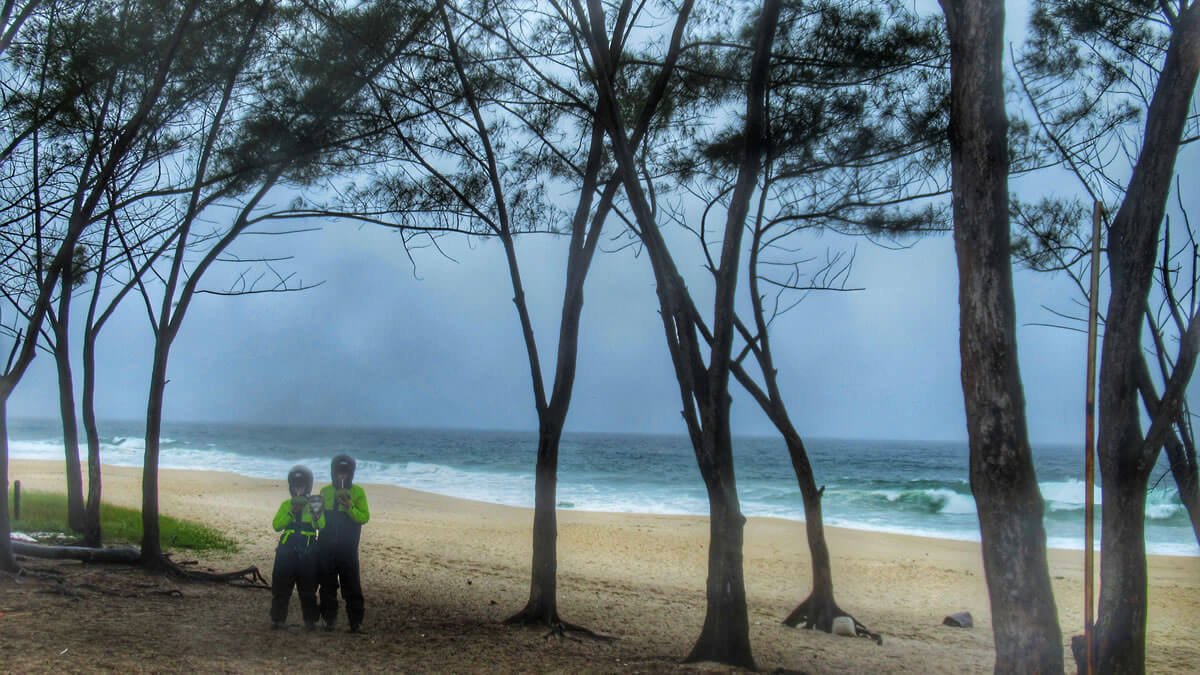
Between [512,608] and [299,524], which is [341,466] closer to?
[299,524]

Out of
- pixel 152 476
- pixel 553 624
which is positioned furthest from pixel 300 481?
pixel 152 476

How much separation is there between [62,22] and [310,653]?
5039 millimetres

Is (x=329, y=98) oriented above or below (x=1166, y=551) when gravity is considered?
above

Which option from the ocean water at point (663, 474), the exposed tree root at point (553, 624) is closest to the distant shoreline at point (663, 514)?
the ocean water at point (663, 474)

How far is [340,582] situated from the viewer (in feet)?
19.5

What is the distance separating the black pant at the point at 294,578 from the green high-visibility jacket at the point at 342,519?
128 mm

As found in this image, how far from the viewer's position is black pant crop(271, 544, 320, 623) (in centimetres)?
569

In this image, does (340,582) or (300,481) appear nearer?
(300,481)

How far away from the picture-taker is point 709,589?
5.54 meters

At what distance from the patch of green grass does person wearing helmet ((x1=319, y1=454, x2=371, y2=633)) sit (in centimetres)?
453

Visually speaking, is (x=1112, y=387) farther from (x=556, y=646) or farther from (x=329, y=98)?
(x=329, y=98)

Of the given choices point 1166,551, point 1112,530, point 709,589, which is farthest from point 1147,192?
point 1166,551

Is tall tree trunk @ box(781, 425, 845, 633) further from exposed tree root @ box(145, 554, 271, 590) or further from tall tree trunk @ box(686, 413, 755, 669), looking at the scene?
exposed tree root @ box(145, 554, 271, 590)

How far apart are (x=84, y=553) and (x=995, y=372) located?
7.16 metres
